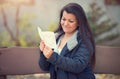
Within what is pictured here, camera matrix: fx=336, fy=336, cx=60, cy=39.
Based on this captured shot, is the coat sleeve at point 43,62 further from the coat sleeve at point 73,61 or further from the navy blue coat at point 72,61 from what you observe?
the coat sleeve at point 73,61

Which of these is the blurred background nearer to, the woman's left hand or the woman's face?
the woman's face

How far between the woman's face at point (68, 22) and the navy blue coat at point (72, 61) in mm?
62

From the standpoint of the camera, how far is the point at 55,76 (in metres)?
2.84

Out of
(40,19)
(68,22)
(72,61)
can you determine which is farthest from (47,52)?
(40,19)

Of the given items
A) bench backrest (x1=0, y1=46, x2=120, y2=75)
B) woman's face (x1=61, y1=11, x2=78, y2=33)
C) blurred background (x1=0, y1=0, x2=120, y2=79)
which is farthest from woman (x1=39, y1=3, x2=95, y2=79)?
blurred background (x1=0, y1=0, x2=120, y2=79)

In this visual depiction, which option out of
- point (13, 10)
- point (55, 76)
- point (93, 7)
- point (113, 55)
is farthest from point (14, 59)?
point (93, 7)

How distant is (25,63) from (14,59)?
0.12 m

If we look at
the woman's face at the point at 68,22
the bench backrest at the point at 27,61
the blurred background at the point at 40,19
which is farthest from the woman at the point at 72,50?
the blurred background at the point at 40,19

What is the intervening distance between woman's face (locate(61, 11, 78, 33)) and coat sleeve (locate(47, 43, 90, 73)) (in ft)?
0.70

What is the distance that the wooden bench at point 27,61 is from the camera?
3426 millimetres

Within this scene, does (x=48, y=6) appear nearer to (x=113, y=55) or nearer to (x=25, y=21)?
(x=25, y=21)

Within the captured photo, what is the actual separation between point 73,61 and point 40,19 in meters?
2.15

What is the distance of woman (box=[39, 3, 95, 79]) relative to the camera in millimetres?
2619

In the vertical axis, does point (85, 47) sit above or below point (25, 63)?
above
